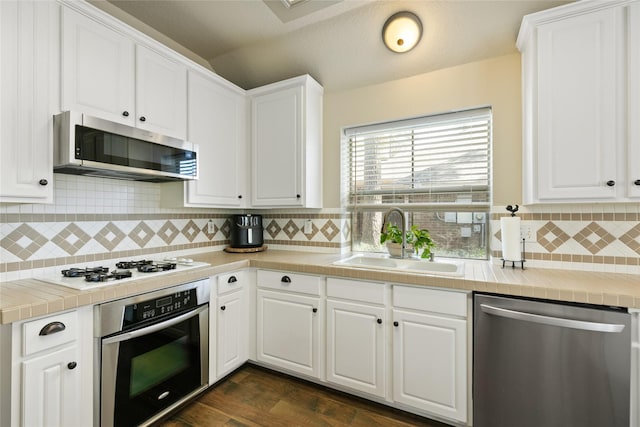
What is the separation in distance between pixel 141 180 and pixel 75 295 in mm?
1045

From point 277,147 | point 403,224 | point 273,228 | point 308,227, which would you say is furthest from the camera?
A: point 273,228

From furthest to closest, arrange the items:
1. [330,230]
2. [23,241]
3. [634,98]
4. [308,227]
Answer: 1. [308,227]
2. [330,230]
3. [23,241]
4. [634,98]

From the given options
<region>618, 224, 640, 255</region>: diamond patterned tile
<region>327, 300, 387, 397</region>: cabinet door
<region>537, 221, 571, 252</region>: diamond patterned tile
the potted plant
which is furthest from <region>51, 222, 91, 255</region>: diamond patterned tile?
<region>618, 224, 640, 255</region>: diamond patterned tile

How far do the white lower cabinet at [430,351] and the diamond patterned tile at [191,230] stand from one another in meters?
1.75

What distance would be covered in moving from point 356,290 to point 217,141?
5.15 feet

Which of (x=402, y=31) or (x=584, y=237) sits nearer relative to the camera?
(x=584, y=237)

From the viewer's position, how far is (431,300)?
64.6 inches

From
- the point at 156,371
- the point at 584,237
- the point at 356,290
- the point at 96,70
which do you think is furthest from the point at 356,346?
the point at 96,70

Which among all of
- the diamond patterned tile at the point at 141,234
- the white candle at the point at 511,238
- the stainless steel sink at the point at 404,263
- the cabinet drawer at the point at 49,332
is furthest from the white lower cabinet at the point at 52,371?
the white candle at the point at 511,238

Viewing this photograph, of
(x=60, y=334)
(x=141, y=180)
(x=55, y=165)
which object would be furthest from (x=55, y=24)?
(x=60, y=334)

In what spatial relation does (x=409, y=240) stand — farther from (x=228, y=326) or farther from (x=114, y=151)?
(x=114, y=151)

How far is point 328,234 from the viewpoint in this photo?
8.66 ft

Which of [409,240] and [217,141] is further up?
[217,141]

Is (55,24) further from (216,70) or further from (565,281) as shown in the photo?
(565,281)
